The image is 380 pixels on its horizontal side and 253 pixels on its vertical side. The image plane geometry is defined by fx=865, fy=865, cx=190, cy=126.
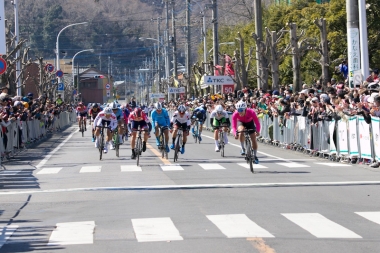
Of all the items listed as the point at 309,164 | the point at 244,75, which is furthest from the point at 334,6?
the point at 309,164

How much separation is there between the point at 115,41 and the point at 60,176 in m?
127

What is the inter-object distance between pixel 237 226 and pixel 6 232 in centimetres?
311

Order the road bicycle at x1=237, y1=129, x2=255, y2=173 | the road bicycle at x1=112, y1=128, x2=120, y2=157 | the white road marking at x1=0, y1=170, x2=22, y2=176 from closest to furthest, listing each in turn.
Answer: the road bicycle at x1=237, y1=129, x2=255, y2=173 → the white road marking at x1=0, y1=170, x2=22, y2=176 → the road bicycle at x1=112, y1=128, x2=120, y2=157

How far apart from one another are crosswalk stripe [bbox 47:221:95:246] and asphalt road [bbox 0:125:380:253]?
1 centimetres

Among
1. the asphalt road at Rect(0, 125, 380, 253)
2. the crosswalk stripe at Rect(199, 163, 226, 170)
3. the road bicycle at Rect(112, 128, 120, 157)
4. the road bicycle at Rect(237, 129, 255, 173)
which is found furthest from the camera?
the road bicycle at Rect(112, 128, 120, 157)

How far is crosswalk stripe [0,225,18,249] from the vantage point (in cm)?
1088

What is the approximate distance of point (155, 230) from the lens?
1106 centimetres

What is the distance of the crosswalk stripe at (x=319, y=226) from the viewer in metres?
10.5

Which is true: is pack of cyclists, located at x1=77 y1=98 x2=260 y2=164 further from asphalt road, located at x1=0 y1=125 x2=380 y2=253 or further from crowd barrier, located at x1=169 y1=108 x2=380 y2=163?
crowd barrier, located at x1=169 y1=108 x2=380 y2=163

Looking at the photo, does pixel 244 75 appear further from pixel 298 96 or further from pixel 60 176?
pixel 60 176

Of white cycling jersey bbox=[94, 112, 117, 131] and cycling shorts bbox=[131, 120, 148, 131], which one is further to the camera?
white cycling jersey bbox=[94, 112, 117, 131]

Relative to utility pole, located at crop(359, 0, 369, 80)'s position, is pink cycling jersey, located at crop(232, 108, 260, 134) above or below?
below

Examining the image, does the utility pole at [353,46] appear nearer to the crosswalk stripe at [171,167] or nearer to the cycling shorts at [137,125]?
the cycling shorts at [137,125]

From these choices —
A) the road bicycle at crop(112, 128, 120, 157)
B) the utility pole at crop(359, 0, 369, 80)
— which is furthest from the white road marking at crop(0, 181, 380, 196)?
the road bicycle at crop(112, 128, 120, 157)
